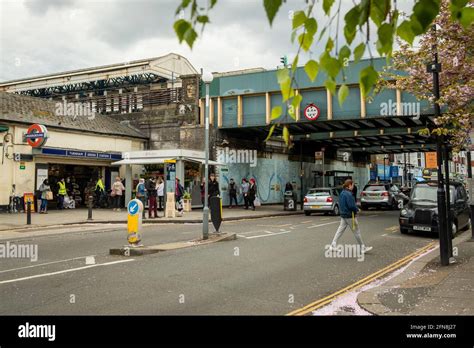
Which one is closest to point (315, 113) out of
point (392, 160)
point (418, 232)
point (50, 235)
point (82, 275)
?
point (418, 232)

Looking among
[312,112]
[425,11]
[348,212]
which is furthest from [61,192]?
[425,11]

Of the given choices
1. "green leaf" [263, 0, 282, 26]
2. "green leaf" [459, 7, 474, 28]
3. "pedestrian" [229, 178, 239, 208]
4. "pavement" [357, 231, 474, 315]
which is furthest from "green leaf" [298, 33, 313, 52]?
"pedestrian" [229, 178, 239, 208]

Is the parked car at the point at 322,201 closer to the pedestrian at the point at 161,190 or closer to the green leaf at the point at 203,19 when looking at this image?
the pedestrian at the point at 161,190

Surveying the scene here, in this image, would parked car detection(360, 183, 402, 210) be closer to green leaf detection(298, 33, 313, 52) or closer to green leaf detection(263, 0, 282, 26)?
green leaf detection(298, 33, 313, 52)

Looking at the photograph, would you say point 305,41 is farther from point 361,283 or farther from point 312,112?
point 312,112

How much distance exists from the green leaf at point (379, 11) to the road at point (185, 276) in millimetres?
3940

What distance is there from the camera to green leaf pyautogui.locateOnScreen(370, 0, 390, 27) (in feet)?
8.57

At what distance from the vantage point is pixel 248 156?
98.1 feet

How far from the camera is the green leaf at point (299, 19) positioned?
2.63 metres

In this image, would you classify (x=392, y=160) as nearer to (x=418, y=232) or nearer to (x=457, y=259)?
(x=418, y=232)

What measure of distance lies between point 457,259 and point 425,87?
565cm

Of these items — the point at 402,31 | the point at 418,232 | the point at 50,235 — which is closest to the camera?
the point at 402,31

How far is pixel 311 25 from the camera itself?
2.62m

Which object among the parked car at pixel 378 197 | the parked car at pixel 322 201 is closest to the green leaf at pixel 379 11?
the parked car at pixel 322 201
